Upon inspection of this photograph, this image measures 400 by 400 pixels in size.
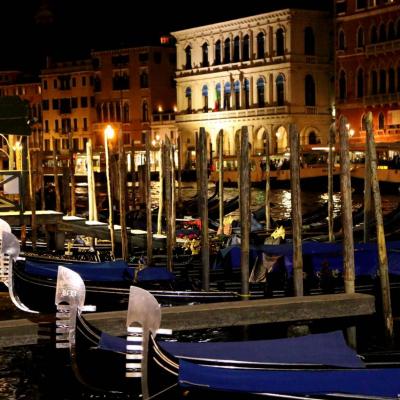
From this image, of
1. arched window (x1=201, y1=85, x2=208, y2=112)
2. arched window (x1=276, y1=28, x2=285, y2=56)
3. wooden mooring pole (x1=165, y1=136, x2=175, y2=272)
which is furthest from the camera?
arched window (x1=201, y1=85, x2=208, y2=112)

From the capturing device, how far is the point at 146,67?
34.6 m

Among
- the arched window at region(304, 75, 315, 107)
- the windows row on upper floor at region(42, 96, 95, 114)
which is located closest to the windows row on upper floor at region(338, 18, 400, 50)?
the arched window at region(304, 75, 315, 107)

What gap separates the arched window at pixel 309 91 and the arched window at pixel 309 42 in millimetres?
691

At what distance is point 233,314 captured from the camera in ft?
20.4

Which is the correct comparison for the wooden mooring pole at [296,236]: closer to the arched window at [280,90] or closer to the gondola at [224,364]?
the gondola at [224,364]

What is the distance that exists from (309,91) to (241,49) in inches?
113

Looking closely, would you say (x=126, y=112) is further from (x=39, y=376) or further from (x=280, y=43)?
(x=39, y=376)

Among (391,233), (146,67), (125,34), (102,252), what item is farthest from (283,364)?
(125,34)

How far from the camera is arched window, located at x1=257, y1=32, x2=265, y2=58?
28.9 meters

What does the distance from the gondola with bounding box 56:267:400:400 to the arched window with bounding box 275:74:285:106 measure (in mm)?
23447

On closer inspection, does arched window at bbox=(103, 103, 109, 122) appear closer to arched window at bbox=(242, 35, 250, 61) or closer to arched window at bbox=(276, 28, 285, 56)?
arched window at bbox=(242, 35, 250, 61)

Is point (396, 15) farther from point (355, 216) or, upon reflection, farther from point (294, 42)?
point (355, 216)

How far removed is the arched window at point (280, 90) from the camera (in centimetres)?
2825

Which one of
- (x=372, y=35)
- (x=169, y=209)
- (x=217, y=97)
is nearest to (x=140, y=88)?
(x=217, y=97)
